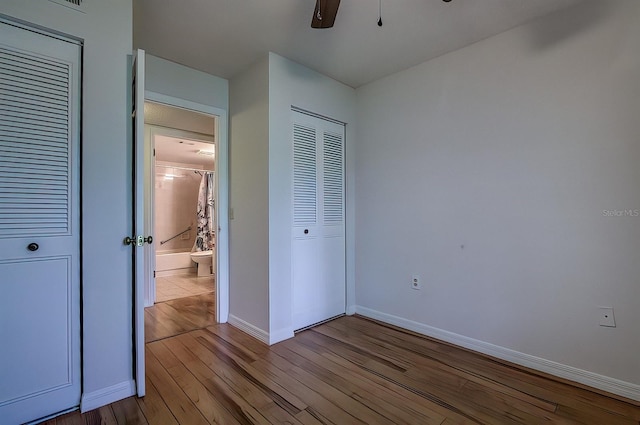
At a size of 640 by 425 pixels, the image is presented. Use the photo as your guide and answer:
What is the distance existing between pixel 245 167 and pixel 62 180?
1.40m

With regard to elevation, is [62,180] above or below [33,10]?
below

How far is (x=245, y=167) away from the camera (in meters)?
2.84

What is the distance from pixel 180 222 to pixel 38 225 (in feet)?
17.5

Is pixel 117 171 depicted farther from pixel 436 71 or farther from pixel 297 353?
pixel 436 71

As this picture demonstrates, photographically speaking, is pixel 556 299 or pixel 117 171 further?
pixel 556 299

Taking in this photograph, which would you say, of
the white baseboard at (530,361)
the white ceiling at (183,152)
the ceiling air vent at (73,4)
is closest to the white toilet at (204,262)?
the white ceiling at (183,152)

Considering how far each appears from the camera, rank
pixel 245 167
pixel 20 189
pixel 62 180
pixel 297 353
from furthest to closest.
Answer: pixel 245 167 → pixel 297 353 → pixel 62 180 → pixel 20 189

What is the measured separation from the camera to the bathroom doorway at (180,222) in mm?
3260

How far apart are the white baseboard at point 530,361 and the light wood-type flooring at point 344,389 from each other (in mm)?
73

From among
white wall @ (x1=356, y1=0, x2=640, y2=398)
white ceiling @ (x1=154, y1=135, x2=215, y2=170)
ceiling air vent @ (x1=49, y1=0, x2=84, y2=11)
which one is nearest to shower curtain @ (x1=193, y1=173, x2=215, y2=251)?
white ceiling @ (x1=154, y1=135, x2=215, y2=170)

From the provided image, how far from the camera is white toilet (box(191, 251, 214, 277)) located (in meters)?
5.39

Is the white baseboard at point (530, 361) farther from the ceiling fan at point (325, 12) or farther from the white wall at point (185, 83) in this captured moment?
the white wall at point (185, 83)

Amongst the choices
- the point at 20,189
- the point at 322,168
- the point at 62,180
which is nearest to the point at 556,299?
the point at 322,168

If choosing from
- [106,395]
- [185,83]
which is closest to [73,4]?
[185,83]
